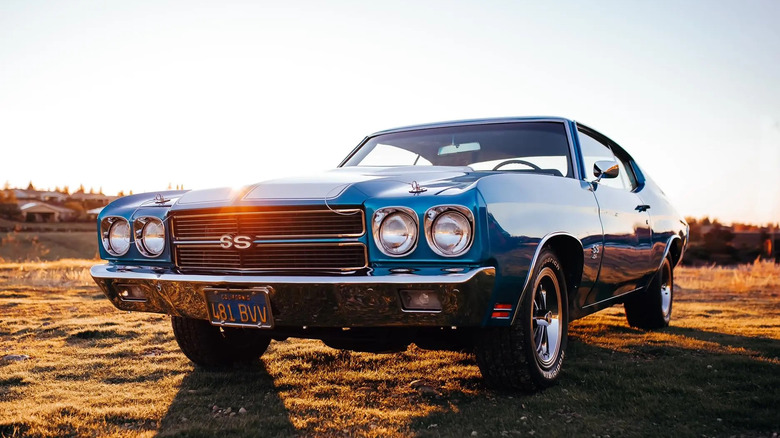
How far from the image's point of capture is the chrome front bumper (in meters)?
2.80

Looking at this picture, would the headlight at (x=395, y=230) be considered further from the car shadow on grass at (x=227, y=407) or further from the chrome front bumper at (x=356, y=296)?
the car shadow on grass at (x=227, y=407)

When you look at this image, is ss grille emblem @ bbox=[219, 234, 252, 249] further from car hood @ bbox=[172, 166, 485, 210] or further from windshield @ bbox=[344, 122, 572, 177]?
windshield @ bbox=[344, 122, 572, 177]

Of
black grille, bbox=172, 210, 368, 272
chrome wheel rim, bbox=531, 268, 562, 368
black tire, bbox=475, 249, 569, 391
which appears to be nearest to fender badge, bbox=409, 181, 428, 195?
black grille, bbox=172, 210, 368, 272

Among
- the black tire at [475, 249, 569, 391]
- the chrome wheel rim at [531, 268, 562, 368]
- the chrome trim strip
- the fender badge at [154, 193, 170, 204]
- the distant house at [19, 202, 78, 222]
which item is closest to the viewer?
the chrome trim strip

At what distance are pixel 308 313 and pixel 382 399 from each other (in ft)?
2.23

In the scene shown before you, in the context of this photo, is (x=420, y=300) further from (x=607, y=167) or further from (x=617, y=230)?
(x=617, y=230)

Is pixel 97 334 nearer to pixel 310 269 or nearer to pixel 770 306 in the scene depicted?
pixel 310 269

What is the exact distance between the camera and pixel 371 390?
11.8 feet

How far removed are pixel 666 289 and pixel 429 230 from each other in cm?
414

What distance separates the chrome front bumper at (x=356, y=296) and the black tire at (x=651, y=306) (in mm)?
3208

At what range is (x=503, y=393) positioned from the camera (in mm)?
3428

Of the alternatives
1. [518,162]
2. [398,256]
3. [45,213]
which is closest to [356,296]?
[398,256]

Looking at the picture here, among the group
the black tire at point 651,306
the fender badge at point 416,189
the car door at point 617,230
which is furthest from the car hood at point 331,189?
the black tire at point 651,306

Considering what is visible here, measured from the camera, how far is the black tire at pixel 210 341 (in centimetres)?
407
